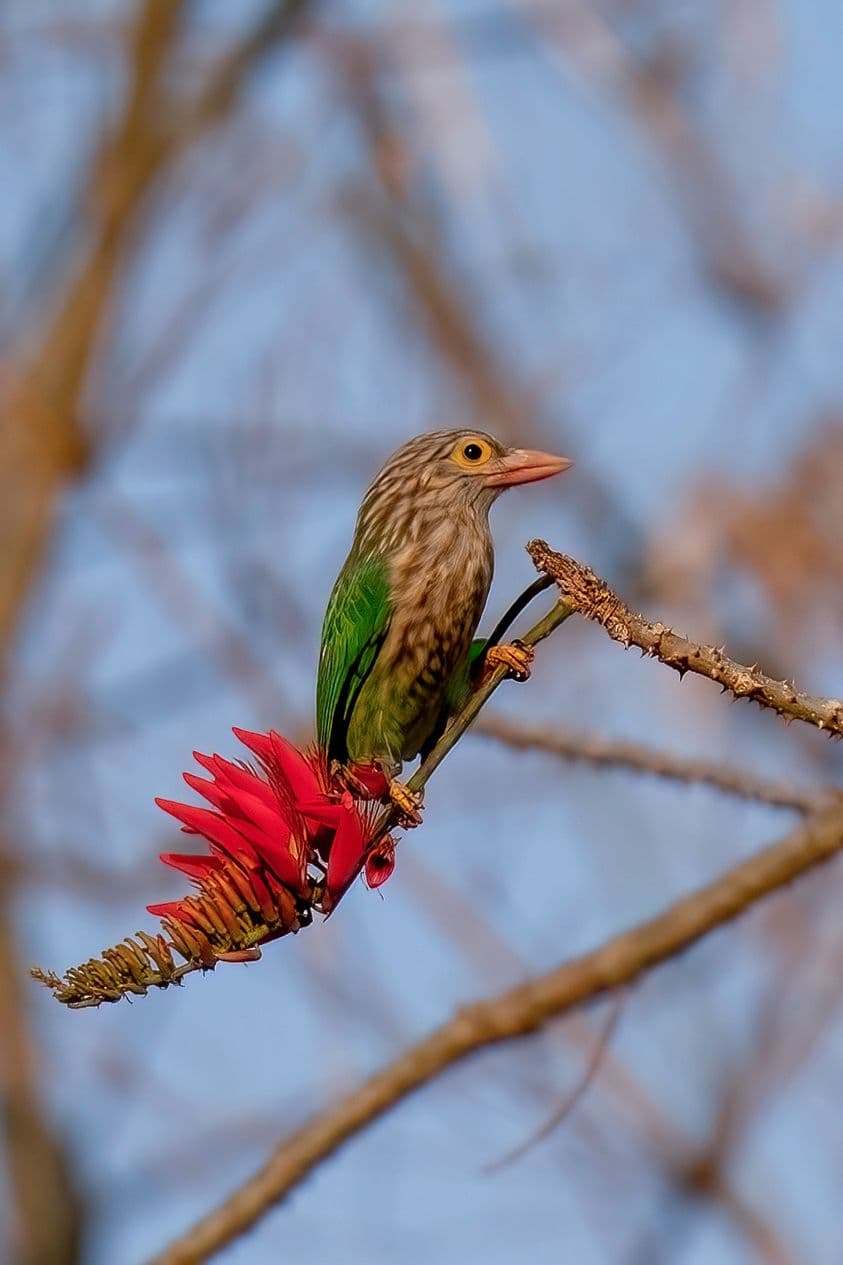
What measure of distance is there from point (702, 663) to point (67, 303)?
11.1 meters

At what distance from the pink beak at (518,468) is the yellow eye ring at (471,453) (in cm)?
4

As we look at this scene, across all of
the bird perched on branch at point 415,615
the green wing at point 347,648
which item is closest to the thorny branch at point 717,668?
the bird perched on branch at point 415,615

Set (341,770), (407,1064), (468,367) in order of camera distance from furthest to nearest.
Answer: (468,367)
(407,1064)
(341,770)

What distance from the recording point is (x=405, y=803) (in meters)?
2.56

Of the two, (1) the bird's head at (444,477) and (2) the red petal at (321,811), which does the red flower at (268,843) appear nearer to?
(2) the red petal at (321,811)

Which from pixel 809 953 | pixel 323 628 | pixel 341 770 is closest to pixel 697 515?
pixel 809 953

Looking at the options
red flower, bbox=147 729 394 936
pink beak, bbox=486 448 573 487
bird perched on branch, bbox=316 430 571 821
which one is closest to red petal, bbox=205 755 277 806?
red flower, bbox=147 729 394 936

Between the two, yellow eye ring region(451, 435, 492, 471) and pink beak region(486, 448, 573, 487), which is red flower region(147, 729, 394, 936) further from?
yellow eye ring region(451, 435, 492, 471)

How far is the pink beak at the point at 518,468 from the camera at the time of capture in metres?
3.90

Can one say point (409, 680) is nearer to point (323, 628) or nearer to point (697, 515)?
point (323, 628)

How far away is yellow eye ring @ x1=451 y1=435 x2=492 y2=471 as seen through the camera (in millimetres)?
4098

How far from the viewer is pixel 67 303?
12.8m

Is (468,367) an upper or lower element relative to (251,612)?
upper

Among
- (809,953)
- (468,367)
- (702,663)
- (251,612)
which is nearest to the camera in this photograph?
(702,663)
